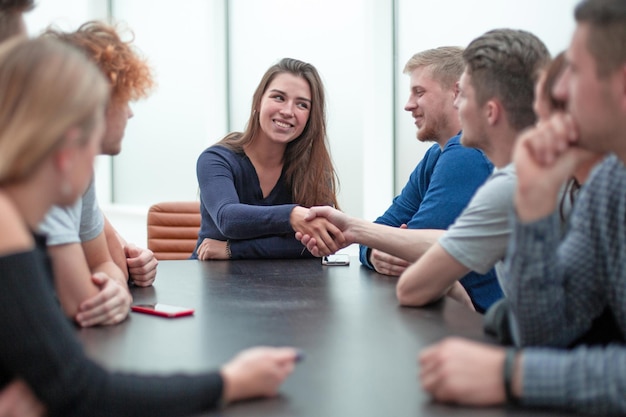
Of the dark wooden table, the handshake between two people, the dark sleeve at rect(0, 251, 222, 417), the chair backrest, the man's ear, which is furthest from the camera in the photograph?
the chair backrest

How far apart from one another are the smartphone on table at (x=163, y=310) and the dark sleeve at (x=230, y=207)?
91 centimetres

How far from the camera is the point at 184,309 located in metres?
1.85

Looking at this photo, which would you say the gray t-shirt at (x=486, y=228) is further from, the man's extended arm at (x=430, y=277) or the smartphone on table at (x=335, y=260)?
the smartphone on table at (x=335, y=260)

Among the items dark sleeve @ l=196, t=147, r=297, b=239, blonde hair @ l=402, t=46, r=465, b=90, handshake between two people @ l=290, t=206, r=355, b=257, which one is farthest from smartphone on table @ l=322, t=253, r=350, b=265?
blonde hair @ l=402, t=46, r=465, b=90

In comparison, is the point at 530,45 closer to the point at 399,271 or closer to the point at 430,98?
the point at 399,271

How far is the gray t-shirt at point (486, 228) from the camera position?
68.9 inches

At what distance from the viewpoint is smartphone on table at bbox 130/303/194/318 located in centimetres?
181

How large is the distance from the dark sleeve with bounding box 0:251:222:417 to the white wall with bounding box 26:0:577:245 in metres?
2.80

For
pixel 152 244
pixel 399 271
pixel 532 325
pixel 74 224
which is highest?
pixel 74 224

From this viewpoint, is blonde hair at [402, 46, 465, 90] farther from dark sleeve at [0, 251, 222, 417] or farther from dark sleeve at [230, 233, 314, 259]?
dark sleeve at [0, 251, 222, 417]

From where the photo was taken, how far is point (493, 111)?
6.28 ft

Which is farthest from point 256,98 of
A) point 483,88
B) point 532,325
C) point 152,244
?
point 532,325

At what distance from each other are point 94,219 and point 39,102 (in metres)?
0.94

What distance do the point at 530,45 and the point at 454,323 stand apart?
76 cm
